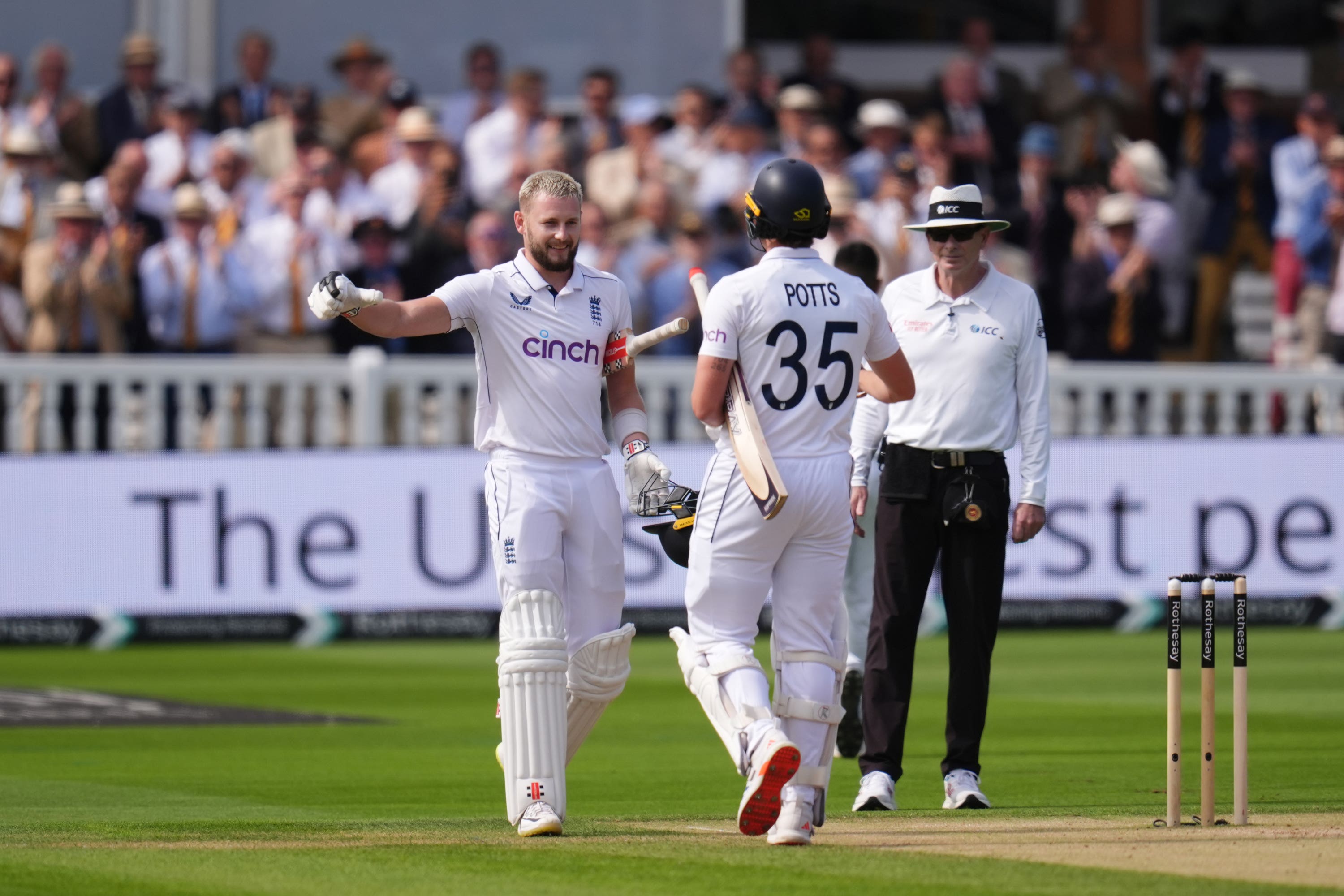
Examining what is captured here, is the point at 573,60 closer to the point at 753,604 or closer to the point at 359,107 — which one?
the point at 359,107

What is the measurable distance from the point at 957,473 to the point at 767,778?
212 centimetres

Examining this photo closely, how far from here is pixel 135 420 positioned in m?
16.7

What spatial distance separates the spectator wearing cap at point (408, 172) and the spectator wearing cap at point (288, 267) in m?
0.93

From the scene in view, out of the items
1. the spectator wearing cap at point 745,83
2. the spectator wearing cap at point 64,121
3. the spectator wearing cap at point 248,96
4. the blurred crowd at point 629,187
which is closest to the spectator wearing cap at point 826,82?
the blurred crowd at point 629,187

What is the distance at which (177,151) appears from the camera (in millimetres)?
18656

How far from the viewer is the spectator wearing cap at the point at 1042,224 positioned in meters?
19.2

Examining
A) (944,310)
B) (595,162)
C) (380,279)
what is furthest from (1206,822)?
(595,162)

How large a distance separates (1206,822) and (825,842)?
1.42 meters

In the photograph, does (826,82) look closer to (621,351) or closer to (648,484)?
(621,351)

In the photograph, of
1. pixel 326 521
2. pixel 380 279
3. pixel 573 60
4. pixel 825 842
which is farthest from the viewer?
pixel 573 60

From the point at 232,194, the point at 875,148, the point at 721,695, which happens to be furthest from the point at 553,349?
the point at 875,148

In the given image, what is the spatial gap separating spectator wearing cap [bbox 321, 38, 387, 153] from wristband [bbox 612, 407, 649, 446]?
1179 cm

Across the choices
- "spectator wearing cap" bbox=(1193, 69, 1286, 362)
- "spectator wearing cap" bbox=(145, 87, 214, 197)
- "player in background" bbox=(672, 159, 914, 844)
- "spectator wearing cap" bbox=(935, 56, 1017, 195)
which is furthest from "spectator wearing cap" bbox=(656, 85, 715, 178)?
"player in background" bbox=(672, 159, 914, 844)

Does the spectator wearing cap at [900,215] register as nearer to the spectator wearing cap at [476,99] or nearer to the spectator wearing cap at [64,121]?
the spectator wearing cap at [476,99]
